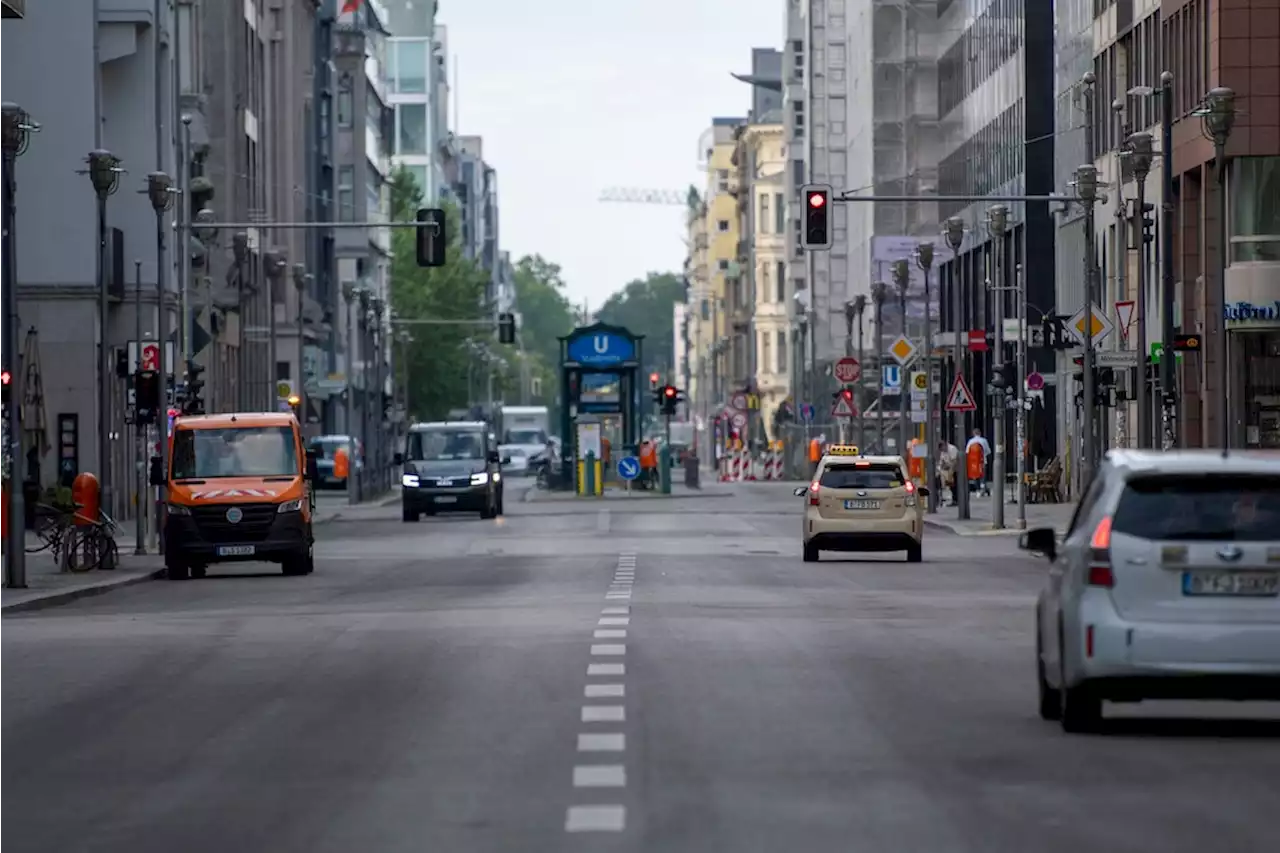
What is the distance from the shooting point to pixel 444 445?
70.6 metres

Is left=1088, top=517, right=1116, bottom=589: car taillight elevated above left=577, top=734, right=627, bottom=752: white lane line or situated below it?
above

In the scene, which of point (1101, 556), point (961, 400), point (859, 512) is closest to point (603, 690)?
point (1101, 556)

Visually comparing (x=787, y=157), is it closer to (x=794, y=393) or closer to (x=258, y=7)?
(x=794, y=393)

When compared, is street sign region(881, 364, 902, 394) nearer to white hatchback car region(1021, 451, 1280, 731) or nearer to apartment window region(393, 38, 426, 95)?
white hatchback car region(1021, 451, 1280, 731)

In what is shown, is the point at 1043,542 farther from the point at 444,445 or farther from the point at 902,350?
the point at 444,445

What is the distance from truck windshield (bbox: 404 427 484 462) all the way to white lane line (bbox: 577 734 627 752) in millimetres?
55180

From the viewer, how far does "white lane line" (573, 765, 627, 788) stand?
42.4 ft

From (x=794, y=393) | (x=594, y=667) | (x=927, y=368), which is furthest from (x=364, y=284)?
(x=594, y=667)

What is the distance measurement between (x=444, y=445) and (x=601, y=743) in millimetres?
55960

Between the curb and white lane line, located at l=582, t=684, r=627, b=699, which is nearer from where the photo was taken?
white lane line, located at l=582, t=684, r=627, b=699

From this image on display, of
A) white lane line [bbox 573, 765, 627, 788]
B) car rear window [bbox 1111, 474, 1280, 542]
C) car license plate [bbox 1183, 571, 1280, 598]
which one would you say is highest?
car rear window [bbox 1111, 474, 1280, 542]

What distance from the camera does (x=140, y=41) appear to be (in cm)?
7169

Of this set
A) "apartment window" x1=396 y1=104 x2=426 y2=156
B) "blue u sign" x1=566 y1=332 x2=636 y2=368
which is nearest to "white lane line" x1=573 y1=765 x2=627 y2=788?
"blue u sign" x1=566 y1=332 x2=636 y2=368

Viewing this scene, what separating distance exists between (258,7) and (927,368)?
40.2 meters
